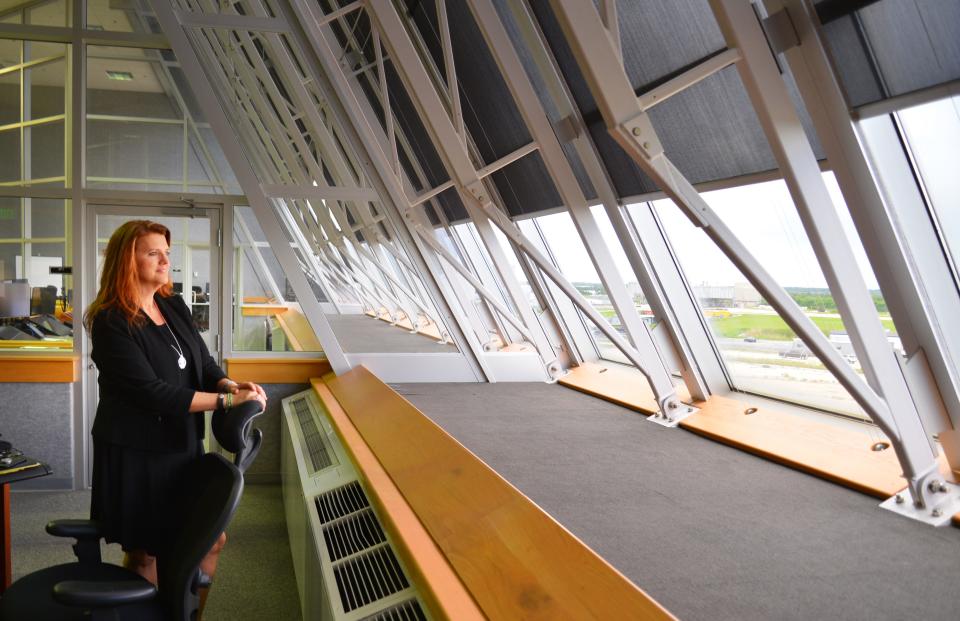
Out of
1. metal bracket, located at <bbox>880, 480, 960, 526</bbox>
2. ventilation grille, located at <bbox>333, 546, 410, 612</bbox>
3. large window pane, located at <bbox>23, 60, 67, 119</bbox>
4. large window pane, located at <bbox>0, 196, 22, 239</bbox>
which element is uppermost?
large window pane, located at <bbox>23, 60, 67, 119</bbox>

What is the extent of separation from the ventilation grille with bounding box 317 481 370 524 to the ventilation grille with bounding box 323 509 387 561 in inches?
3.1

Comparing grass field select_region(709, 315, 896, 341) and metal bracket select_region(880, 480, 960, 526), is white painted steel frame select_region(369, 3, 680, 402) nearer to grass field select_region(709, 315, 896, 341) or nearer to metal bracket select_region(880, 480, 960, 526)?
grass field select_region(709, 315, 896, 341)

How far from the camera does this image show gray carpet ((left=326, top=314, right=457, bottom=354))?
753 cm

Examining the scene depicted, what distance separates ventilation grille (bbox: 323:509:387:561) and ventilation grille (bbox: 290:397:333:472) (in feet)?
3.33

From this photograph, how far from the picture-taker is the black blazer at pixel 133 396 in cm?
241

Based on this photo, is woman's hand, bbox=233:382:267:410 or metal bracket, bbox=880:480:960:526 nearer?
woman's hand, bbox=233:382:267:410

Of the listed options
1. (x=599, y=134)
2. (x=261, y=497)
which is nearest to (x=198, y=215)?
(x=261, y=497)

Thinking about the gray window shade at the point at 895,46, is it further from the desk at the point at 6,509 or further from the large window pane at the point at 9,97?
the large window pane at the point at 9,97

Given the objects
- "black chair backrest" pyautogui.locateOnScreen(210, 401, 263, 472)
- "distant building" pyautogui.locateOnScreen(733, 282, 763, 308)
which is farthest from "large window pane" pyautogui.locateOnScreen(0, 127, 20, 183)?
"distant building" pyautogui.locateOnScreen(733, 282, 763, 308)

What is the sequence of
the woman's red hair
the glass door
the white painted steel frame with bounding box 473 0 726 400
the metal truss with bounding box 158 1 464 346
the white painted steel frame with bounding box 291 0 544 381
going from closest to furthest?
the woman's red hair
the white painted steel frame with bounding box 473 0 726 400
the white painted steel frame with bounding box 291 0 544 381
the metal truss with bounding box 158 1 464 346
the glass door

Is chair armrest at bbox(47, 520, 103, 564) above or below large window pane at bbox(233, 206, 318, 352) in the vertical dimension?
below

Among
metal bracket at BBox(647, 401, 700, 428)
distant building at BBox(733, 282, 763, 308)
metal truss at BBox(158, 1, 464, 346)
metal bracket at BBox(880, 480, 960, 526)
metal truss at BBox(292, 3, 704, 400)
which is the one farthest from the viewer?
metal truss at BBox(158, 1, 464, 346)

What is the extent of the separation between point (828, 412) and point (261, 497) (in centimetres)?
399

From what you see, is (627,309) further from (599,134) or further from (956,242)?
(956,242)
